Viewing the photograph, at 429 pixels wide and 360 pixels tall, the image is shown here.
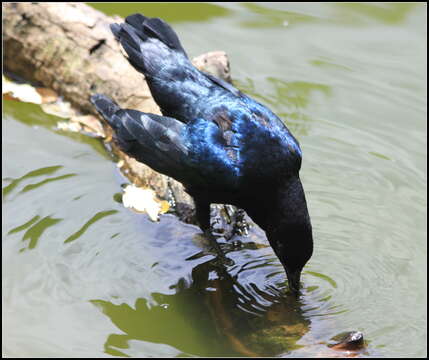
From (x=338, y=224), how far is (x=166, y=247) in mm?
1417

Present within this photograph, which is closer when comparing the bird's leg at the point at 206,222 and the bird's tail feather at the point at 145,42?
the bird's leg at the point at 206,222

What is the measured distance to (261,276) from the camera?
17.5ft

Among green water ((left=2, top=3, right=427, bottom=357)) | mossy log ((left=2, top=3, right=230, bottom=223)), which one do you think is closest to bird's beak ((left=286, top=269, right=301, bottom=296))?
green water ((left=2, top=3, right=427, bottom=357))

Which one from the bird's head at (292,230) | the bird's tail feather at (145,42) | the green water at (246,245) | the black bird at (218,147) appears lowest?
the green water at (246,245)

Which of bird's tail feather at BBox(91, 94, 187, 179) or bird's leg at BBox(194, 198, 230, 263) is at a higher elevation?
bird's tail feather at BBox(91, 94, 187, 179)

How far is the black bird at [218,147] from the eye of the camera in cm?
489

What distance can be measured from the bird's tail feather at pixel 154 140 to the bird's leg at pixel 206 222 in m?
0.31

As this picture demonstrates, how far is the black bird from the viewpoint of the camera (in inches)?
192

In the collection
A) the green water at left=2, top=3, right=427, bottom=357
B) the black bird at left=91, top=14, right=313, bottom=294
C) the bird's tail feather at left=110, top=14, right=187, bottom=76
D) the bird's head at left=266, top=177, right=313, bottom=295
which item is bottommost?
the green water at left=2, top=3, right=427, bottom=357

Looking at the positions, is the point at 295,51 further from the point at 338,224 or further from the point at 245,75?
the point at 338,224

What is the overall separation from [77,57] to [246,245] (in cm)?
247

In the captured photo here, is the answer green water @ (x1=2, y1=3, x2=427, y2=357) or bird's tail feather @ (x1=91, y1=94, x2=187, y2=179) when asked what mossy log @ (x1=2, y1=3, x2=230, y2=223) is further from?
bird's tail feather @ (x1=91, y1=94, x2=187, y2=179)

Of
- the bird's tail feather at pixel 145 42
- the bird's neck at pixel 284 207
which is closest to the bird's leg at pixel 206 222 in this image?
the bird's neck at pixel 284 207

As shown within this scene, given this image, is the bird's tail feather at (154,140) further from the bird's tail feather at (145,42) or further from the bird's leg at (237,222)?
the bird's leg at (237,222)
